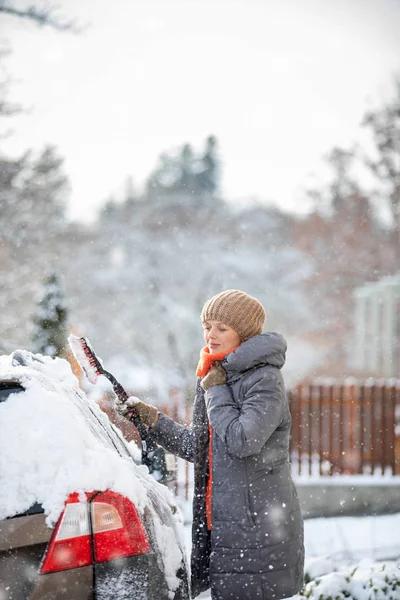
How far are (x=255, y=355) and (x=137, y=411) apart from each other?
822 millimetres

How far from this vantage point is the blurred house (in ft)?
68.0

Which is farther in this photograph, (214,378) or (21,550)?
(214,378)

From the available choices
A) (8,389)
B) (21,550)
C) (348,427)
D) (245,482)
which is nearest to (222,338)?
(245,482)

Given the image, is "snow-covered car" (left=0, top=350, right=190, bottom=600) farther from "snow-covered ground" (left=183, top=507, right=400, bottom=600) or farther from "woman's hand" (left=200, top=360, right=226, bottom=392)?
"snow-covered ground" (left=183, top=507, right=400, bottom=600)

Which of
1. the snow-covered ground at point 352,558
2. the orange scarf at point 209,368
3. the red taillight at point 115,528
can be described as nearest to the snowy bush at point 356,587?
the snow-covered ground at point 352,558

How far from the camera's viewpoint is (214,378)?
2.48 meters

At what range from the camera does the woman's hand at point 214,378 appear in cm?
247

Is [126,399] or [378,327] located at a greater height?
[378,327]

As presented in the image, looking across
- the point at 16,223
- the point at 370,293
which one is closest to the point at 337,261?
the point at 370,293

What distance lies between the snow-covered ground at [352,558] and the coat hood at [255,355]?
1789 mm

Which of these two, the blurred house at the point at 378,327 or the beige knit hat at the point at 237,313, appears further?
the blurred house at the point at 378,327

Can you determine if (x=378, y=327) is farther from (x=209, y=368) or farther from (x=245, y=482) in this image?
(x=245, y=482)

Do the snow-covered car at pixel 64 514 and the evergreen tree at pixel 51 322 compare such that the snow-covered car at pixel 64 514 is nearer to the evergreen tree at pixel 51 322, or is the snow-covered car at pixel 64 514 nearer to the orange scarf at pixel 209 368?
the orange scarf at pixel 209 368

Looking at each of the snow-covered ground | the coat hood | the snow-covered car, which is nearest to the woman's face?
the coat hood
